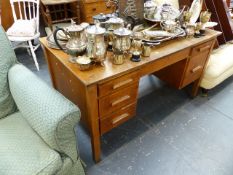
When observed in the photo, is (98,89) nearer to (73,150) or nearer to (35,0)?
(73,150)

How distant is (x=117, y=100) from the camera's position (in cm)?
116

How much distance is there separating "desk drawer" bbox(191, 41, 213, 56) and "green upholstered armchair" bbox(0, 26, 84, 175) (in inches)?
40.7

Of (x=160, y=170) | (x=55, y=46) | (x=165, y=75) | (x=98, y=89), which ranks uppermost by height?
(x=55, y=46)

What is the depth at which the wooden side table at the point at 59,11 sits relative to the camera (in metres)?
2.59

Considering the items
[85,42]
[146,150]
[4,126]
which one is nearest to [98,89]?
[85,42]

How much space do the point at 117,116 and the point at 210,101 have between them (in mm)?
1158

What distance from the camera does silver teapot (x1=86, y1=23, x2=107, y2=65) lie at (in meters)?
1.00

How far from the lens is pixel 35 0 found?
2.40 m

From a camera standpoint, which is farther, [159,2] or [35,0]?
[35,0]

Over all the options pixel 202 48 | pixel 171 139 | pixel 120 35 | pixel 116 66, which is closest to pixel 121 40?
pixel 120 35

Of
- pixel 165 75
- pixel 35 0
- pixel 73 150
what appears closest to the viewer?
pixel 73 150

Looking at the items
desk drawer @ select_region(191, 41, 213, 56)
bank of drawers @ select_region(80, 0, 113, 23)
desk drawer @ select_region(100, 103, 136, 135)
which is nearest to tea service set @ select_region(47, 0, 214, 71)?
desk drawer @ select_region(191, 41, 213, 56)

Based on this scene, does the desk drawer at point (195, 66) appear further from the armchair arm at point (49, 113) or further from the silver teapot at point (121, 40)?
the armchair arm at point (49, 113)

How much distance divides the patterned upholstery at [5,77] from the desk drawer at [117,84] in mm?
552
